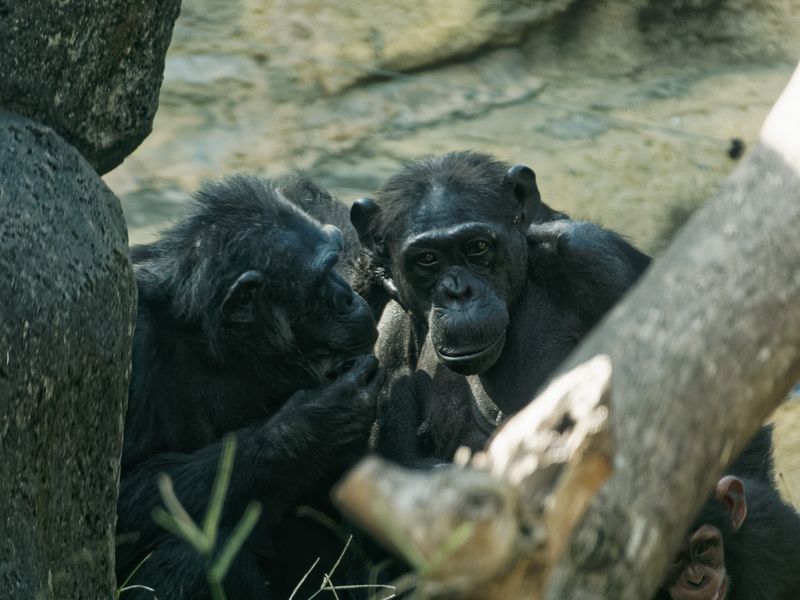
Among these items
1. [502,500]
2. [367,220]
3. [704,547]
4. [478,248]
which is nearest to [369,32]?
[367,220]

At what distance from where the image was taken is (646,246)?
32.8ft

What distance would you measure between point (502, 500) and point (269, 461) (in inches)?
125

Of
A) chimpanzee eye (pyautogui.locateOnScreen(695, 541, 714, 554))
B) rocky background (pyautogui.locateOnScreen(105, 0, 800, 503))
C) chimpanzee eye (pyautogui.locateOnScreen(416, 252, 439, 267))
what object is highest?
chimpanzee eye (pyautogui.locateOnScreen(416, 252, 439, 267))

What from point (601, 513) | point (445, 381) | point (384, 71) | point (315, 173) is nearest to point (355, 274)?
point (445, 381)

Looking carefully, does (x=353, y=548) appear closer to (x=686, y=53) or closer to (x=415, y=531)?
(x=415, y=531)

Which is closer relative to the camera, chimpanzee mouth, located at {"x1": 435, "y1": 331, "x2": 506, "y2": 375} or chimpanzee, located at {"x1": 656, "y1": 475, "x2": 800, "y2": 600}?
chimpanzee, located at {"x1": 656, "y1": 475, "x2": 800, "y2": 600}

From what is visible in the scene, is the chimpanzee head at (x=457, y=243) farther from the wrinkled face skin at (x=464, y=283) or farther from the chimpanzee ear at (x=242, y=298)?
the chimpanzee ear at (x=242, y=298)

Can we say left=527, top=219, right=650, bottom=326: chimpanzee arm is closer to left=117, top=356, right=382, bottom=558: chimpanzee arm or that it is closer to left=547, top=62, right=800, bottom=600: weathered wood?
left=117, top=356, right=382, bottom=558: chimpanzee arm

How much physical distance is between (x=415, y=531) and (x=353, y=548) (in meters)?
3.37

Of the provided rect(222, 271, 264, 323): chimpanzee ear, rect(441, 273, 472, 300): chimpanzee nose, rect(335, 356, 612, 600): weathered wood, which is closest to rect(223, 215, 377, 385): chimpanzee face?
rect(222, 271, 264, 323): chimpanzee ear

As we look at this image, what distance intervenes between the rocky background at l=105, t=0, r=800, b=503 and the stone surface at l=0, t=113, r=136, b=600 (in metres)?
6.54

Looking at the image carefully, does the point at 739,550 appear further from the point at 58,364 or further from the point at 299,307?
the point at 58,364

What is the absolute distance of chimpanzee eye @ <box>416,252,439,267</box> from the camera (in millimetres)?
5379

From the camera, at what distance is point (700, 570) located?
183 inches
